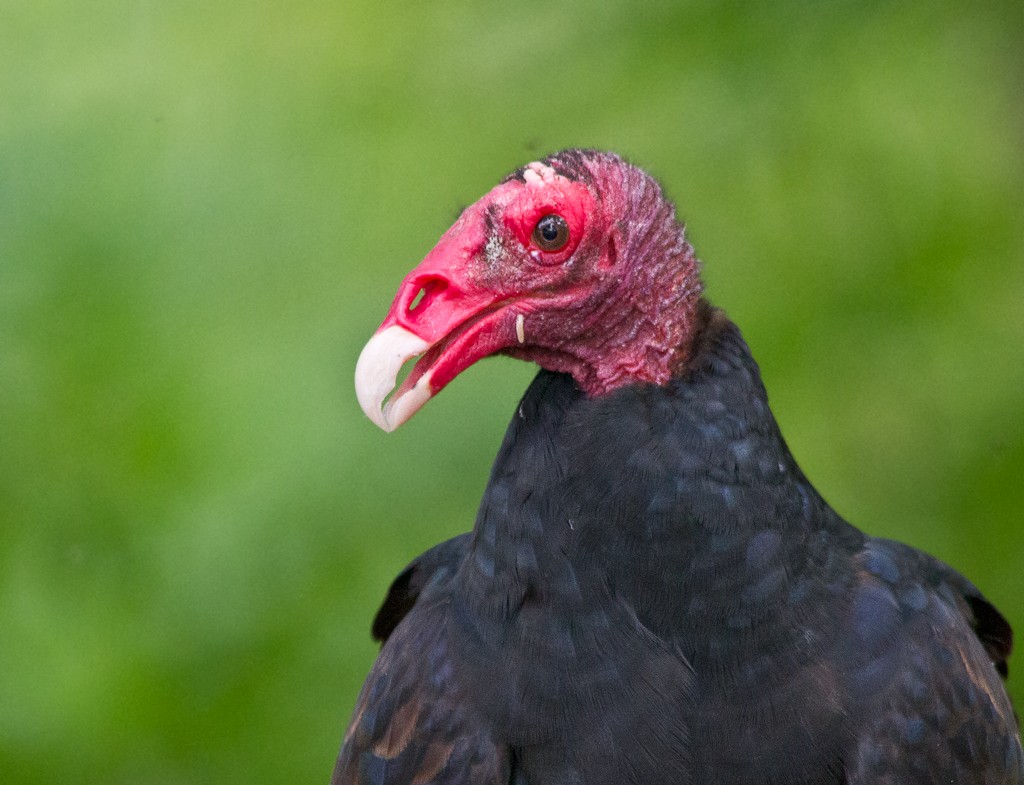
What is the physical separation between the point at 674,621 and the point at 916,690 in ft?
1.43

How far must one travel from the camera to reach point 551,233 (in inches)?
87.5

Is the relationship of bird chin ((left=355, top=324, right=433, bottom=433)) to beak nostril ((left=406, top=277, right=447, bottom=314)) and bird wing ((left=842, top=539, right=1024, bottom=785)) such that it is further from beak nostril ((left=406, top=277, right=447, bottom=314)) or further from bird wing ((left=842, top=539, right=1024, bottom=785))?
bird wing ((left=842, top=539, right=1024, bottom=785))

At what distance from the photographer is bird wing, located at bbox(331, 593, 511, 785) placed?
7.59 feet

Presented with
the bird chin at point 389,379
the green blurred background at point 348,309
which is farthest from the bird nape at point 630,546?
the green blurred background at point 348,309

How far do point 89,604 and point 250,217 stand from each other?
118 centimetres

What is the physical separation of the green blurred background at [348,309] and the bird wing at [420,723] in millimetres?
1316

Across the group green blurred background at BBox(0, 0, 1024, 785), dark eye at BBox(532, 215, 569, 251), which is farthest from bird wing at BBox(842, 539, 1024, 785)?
green blurred background at BBox(0, 0, 1024, 785)

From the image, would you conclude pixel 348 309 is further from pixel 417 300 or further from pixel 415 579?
pixel 417 300

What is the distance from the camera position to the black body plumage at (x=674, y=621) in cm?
220

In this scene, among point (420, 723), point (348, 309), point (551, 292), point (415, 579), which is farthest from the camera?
point (348, 309)

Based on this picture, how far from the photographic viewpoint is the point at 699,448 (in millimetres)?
2195

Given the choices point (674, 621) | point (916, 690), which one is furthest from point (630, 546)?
point (916, 690)

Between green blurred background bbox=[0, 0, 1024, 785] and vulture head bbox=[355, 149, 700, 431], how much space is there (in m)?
1.57

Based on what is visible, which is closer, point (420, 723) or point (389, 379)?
point (389, 379)
